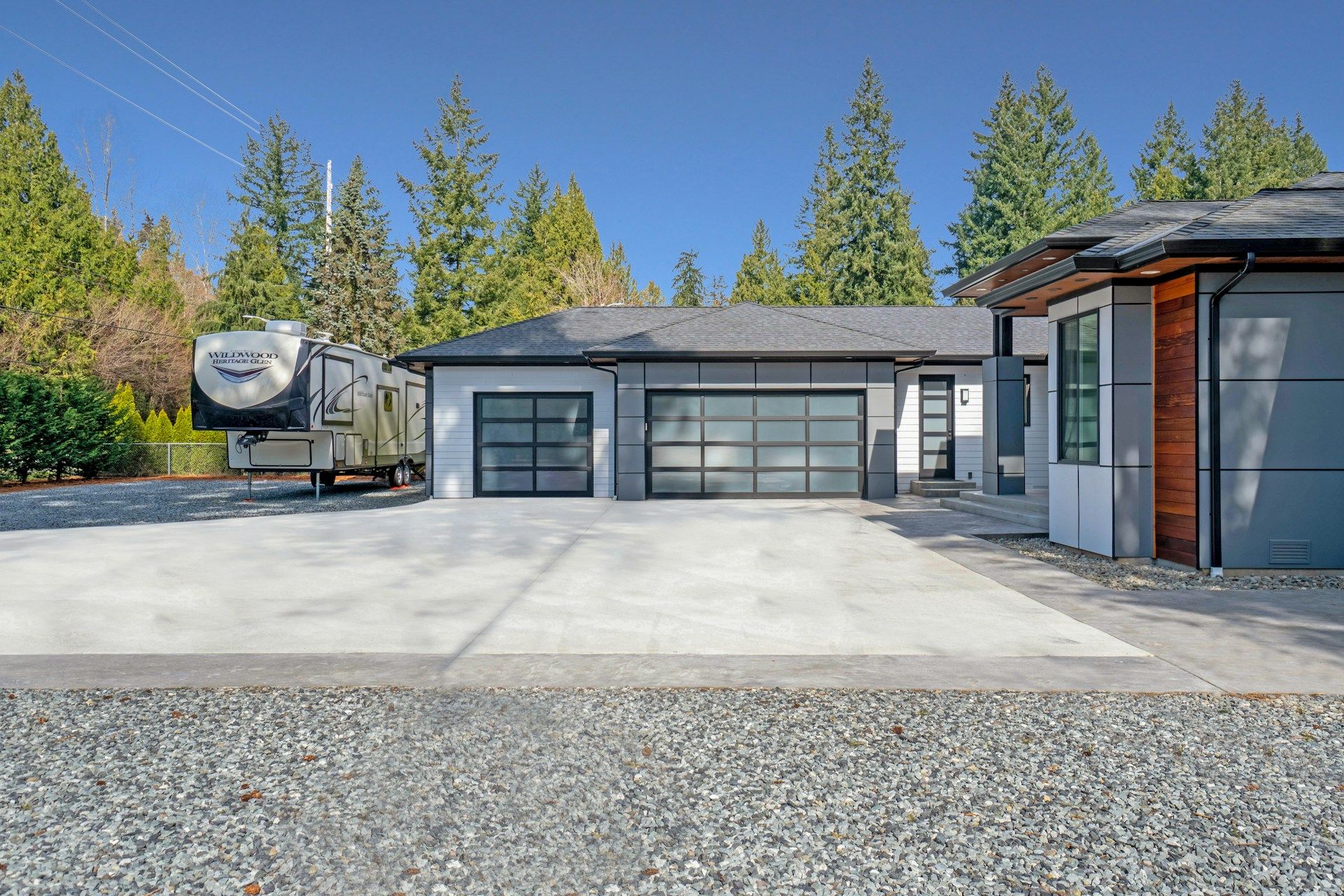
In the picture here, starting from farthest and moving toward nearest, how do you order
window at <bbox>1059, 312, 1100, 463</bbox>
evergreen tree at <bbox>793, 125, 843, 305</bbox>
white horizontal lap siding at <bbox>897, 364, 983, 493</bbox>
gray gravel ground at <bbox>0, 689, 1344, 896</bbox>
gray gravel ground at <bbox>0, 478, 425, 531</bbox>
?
1. evergreen tree at <bbox>793, 125, 843, 305</bbox>
2. white horizontal lap siding at <bbox>897, 364, 983, 493</bbox>
3. gray gravel ground at <bbox>0, 478, 425, 531</bbox>
4. window at <bbox>1059, 312, 1100, 463</bbox>
5. gray gravel ground at <bbox>0, 689, 1344, 896</bbox>

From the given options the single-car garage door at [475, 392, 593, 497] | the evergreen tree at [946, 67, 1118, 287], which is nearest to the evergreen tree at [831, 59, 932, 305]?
the evergreen tree at [946, 67, 1118, 287]

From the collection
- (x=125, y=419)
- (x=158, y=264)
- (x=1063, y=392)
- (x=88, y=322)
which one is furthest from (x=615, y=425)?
(x=158, y=264)

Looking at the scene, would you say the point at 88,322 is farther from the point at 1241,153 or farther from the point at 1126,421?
the point at 1241,153

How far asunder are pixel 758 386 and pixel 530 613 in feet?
33.1

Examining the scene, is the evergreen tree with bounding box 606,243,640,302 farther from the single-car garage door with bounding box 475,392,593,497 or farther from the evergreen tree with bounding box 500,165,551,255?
the single-car garage door with bounding box 475,392,593,497

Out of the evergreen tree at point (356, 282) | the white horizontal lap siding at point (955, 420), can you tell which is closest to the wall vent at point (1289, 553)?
the white horizontal lap siding at point (955, 420)

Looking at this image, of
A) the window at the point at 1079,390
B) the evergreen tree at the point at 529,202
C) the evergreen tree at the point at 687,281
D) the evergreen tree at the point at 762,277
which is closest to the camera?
the window at the point at 1079,390

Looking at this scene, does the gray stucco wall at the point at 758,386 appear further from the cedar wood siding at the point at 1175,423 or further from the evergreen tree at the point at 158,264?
the evergreen tree at the point at 158,264

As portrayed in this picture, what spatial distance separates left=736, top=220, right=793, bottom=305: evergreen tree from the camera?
3812cm

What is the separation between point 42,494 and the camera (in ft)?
54.1

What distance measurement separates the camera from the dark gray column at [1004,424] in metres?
11.5

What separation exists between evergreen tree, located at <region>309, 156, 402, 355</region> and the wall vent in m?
29.0

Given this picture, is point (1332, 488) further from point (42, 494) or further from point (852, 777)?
point (42, 494)

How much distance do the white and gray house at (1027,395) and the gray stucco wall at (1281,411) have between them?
0.02m
